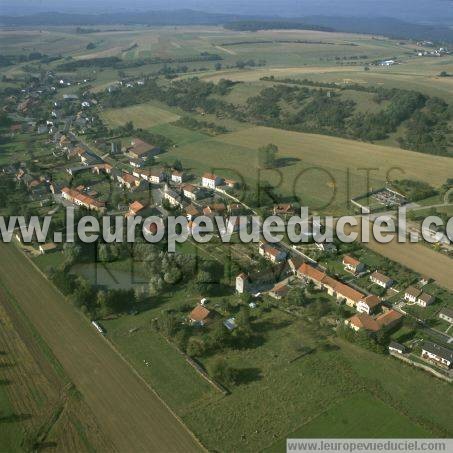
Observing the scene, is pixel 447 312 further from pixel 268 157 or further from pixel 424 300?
pixel 268 157

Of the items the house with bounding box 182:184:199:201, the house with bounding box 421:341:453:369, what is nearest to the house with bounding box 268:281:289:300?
the house with bounding box 421:341:453:369

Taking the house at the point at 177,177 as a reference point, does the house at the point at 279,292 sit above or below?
below

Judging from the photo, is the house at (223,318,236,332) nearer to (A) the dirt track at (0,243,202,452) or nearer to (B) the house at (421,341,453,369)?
(A) the dirt track at (0,243,202,452)

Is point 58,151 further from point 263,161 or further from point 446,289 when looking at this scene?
point 446,289

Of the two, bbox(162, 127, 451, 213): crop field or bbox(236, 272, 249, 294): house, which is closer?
A: bbox(236, 272, 249, 294): house

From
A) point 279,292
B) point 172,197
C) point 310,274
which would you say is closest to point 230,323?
point 279,292

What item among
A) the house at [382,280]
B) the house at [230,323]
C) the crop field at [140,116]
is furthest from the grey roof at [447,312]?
the crop field at [140,116]

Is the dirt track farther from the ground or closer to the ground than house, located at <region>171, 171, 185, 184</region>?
closer to the ground

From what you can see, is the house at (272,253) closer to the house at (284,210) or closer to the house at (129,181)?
the house at (284,210)

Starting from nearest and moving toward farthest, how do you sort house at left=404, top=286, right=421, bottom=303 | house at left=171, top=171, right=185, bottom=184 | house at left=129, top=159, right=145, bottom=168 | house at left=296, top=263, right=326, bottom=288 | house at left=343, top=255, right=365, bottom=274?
1. house at left=404, top=286, right=421, bottom=303
2. house at left=296, top=263, right=326, bottom=288
3. house at left=343, top=255, right=365, bottom=274
4. house at left=171, top=171, right=185, bottom=184
5. house at left=129, top=159, right=145, bottom=168
